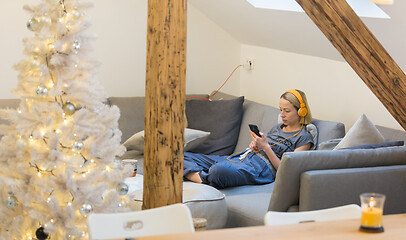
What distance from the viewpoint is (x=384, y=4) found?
3.58 m

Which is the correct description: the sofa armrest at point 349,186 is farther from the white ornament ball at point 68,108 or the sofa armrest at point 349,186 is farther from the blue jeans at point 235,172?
the white ornament ball at point 68,108

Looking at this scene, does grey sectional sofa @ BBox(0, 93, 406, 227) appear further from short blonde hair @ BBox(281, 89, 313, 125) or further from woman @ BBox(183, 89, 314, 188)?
short blonde hair @ BBox(281, 89, 313, 125)

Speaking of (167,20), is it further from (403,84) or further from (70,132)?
(403,84)

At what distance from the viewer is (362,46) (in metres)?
3.13

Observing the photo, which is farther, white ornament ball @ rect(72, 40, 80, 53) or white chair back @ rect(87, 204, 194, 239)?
white ornament ball @ rect(72, 40, 80, 53)

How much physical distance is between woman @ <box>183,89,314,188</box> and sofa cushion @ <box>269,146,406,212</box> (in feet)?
2.85

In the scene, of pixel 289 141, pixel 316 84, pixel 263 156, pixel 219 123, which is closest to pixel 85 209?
pixel 263 156

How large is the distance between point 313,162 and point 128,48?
288 centimetres

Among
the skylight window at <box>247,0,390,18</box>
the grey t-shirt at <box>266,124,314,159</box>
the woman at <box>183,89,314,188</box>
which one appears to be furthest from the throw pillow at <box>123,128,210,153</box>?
the skylight window at <box>247,0,390,18</box>

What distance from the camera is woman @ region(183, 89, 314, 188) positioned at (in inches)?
156

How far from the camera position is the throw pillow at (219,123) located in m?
4.91

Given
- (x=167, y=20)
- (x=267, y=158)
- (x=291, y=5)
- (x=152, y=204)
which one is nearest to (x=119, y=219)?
(x=152, y=204)

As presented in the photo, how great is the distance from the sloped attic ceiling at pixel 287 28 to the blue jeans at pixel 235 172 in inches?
41.4

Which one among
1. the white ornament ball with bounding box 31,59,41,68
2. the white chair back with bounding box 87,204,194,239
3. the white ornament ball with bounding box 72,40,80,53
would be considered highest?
the white ornament ball with bounding box 72,40,80,53
